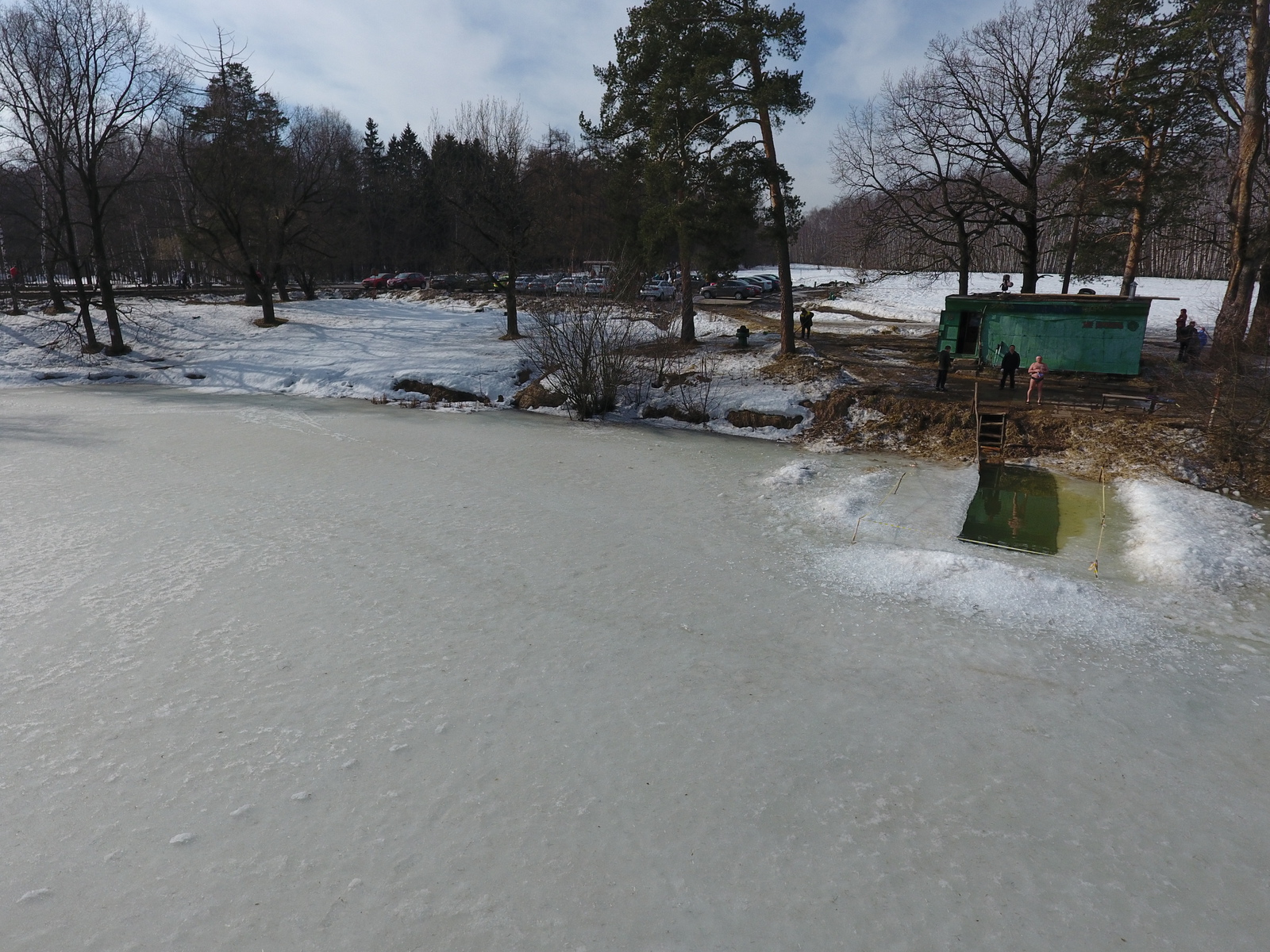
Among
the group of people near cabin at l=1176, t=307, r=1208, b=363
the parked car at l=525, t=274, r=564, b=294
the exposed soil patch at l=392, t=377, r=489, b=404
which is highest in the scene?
the parked car at l=525, t=274, r=564, b=294

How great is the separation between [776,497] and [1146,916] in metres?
9.35

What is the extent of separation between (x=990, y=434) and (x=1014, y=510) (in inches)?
154

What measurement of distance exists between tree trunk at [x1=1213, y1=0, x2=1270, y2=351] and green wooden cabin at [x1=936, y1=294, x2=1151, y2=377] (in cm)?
197

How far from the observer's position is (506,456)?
672 inches

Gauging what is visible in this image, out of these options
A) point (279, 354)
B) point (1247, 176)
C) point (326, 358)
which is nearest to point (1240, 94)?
point (1247, 176)

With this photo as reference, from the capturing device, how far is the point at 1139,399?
1697 centimetres

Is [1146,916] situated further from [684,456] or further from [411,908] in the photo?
[684,456]

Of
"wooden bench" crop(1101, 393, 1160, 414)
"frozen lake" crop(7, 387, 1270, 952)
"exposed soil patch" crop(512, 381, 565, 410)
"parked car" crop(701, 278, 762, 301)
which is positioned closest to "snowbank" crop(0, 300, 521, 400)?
"exposed soil patch" crop(512, 381, 565, 410)

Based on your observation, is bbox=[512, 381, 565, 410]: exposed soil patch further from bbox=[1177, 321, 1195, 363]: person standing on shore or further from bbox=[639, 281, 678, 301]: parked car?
bbox=[1177, 321, 1195, 363]: person standing on shore

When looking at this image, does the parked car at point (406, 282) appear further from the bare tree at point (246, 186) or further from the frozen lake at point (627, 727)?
the frozen lake at point (627, 727)

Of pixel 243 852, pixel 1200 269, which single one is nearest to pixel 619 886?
pixel 243 852

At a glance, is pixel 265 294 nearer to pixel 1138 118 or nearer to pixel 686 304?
pixel 686 304

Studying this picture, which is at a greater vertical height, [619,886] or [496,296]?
[496,296]

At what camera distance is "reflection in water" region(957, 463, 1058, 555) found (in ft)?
38.3
